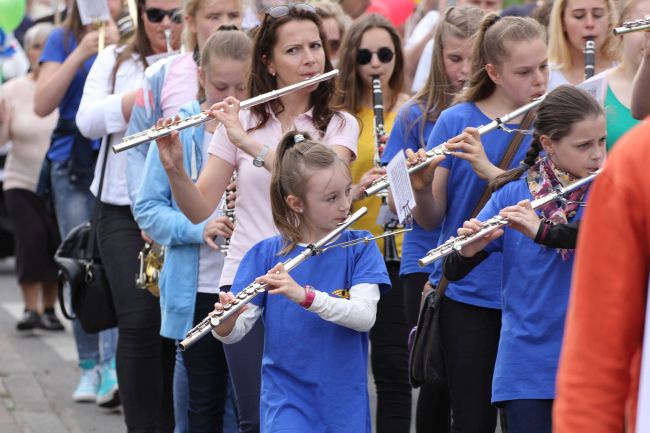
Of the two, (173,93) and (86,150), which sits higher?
(173,93)

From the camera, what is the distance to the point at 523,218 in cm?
376

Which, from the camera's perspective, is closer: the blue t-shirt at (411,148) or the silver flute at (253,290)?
the silver flute at (253,290)

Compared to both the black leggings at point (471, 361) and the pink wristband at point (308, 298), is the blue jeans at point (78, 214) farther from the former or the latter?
the pink wristband at point (308, 298)

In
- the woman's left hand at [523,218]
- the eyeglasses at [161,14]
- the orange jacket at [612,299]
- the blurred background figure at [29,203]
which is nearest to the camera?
the orange jacket at [612,299]

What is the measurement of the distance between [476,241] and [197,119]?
3.59ft

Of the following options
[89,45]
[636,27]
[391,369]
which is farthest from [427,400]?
[89,45]

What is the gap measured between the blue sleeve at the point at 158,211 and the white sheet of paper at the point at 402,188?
1.06m

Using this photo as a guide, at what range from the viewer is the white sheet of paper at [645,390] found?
6.61ft

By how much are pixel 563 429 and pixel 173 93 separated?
3.59m

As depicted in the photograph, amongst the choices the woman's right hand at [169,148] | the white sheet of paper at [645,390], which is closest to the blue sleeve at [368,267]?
the woman's right hand at [169,148]

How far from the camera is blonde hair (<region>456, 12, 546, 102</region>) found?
4555mm

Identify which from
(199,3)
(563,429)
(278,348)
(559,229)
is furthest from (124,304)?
(563,429)

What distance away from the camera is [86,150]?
7414mm

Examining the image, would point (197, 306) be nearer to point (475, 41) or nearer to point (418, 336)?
point (418, 336)
